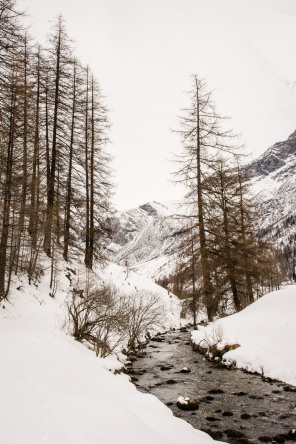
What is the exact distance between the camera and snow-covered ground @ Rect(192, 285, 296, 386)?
869 centimetres

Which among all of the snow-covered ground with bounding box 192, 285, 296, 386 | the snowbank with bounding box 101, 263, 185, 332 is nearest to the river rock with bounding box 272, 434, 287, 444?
the snow-covered ground with bounding box 192, 285, 296, 386

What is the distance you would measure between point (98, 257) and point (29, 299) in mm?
6038

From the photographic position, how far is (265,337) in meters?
10.0

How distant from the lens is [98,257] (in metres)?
18.1

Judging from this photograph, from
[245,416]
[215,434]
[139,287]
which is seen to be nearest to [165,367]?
[245,416]

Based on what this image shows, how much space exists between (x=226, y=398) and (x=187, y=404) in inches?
48.3

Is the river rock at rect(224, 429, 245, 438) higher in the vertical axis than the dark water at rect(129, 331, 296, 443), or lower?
higher

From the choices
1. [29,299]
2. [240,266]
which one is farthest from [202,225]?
[29,299]

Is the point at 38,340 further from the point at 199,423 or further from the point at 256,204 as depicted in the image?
the point at 256,204

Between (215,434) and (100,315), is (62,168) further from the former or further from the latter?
(215,434)

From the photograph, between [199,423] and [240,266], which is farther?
[240,266]

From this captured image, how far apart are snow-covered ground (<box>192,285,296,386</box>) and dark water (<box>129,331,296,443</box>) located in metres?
0.46

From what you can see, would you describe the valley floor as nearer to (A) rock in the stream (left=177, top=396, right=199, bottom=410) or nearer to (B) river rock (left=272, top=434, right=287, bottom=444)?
(A) rock in the stream (left=177, top=396, right=199, bottom=410)

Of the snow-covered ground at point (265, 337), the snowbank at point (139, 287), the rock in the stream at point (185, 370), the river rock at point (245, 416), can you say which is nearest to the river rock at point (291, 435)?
the river rock at point (245, 416)
